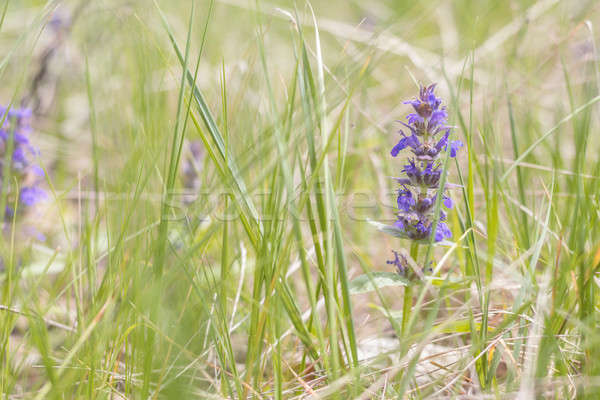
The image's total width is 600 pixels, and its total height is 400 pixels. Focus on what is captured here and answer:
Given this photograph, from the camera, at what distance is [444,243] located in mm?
1381

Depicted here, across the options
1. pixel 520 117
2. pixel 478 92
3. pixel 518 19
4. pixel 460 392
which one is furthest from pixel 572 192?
pixel 518 19

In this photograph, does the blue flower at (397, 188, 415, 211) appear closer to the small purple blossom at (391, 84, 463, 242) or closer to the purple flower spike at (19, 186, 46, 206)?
the small purple blossom at (391, 84, 463, 242)

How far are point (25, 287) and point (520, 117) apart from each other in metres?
2.37

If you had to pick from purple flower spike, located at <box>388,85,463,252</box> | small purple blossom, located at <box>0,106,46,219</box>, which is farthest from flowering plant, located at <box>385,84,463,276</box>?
small purple blossom, located at <box>0,106,46,219</box>

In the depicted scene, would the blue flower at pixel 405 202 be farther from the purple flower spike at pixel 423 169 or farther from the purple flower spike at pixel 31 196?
the purple flower spike at pixel 31 196

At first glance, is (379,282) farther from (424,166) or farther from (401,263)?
(424,166)

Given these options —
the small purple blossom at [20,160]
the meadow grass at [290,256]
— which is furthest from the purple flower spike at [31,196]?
the meadow grass at [290,256]

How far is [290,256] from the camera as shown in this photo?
1804 mm

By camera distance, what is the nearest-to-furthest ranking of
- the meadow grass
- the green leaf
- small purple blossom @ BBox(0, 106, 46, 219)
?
the meadow grass
the green leaf
small purple blossom @ BBox(0, 106, 46, 219)

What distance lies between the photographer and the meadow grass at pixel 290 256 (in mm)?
1142

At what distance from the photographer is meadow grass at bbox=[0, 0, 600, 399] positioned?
1.14m

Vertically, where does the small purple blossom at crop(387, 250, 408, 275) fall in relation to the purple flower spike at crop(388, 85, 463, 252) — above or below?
below

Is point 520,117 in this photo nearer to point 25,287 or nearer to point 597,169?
point 597,169

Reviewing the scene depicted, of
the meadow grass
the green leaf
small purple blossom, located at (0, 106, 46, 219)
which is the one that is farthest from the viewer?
small purple blossom, located at (0, 106, 46, 219)
